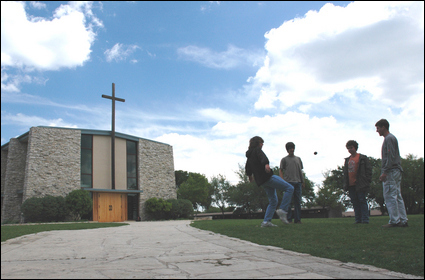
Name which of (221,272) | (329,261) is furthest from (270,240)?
(221,272)

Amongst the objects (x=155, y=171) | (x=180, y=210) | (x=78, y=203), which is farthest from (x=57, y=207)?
(x=180, y=210)

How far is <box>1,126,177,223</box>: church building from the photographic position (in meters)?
21.2

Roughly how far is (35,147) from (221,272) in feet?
73.3

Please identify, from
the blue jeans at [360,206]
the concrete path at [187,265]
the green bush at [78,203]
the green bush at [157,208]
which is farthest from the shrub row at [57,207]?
the blue jeans at [360,206]

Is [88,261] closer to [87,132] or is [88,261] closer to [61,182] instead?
[61,182]

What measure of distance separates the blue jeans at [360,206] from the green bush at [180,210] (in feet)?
66.0

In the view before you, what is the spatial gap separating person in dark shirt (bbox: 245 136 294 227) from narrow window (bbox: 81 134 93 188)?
19675 mm

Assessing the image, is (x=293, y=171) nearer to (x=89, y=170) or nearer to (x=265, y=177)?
(x=265, y=177)

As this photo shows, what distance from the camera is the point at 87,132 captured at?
2352 cm

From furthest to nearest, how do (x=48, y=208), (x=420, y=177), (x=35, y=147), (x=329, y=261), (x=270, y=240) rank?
(x=420, y=177)
(x=35, y=147)
(x=48, y=208)
(x=270, y=240)
(x=329, y=261)

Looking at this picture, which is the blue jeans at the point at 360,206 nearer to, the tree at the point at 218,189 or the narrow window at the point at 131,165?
the narrow window at the point at 131,165

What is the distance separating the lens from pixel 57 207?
63.7ft

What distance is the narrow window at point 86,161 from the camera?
2289 cm

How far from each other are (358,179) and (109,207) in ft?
67.5
